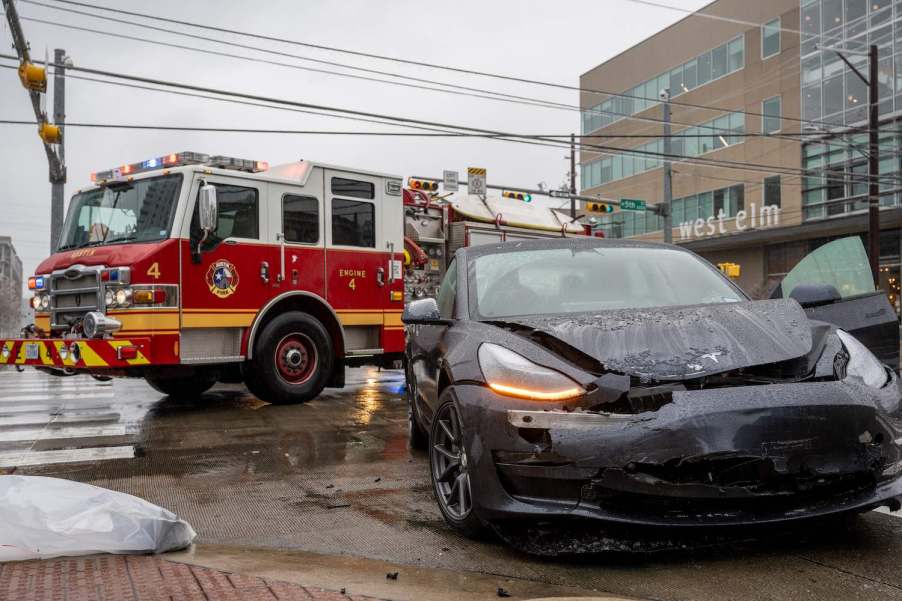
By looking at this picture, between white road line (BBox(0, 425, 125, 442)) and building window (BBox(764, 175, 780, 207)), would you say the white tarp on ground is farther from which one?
building window (BBox(764, 175, 780, 207))

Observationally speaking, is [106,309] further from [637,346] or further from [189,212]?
[637,346]

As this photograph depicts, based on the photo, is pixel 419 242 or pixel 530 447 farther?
pixel 419 242

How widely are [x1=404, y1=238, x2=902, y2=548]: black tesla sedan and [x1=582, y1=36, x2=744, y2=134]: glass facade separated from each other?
34.4 m

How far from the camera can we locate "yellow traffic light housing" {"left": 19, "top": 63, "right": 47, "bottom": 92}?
46.6 feet

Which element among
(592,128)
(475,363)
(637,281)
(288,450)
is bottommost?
(288,450)

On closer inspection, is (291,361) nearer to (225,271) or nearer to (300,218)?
(225,271)

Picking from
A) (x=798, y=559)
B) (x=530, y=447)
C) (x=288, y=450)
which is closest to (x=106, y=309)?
(x=288, y=450)

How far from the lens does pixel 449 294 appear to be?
18.2ft

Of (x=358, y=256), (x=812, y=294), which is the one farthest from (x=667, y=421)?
(x=358, y=256)

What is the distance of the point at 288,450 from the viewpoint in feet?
22.0

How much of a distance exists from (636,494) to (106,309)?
6859 millimetres

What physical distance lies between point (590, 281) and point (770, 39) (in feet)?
124

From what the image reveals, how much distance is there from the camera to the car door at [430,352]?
4812mm

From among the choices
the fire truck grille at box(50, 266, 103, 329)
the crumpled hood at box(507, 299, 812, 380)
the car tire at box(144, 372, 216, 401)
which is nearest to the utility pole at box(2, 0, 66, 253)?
the car tire at box(144, 372, 216, 401)
